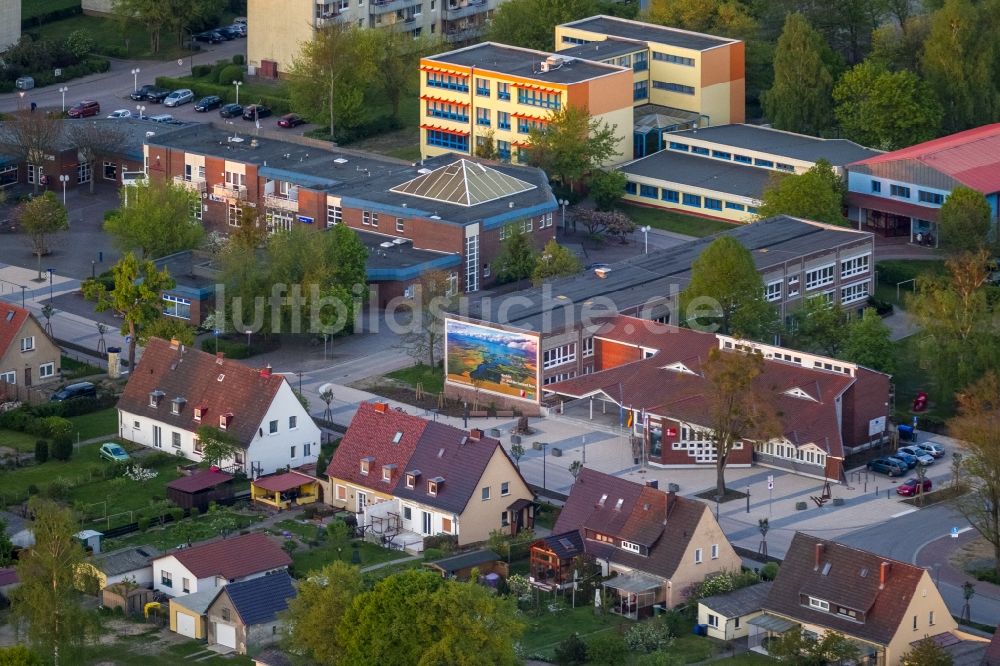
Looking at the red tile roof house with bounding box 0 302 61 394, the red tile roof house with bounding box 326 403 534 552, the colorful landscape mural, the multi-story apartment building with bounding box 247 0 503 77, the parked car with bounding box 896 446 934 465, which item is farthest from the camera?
the multi-story apartment building with bounding box 247 0 503 77

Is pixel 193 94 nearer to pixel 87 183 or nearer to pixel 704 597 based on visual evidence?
pixel 87 183

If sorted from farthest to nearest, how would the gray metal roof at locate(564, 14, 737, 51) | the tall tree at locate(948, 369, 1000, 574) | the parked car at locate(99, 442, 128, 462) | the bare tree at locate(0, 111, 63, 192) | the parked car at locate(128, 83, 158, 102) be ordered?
the parked car at locate(128, 83, 158, 102) < the gray metal roof at locate(564, 14, 737, 51) < the bare tree at locate(0, 111, 63, 192) < the parked car at locate(99, 442, 128, 462) < the tall tree at locate(948, 369, 1000, 574)

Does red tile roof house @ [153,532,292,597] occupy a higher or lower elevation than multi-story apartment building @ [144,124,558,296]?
lower

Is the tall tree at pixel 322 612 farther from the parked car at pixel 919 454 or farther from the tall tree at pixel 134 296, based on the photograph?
the tall tree at pixel 134 296

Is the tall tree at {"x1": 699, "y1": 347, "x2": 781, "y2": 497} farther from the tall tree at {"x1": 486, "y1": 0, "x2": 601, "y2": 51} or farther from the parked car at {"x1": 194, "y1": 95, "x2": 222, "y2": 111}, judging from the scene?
the parked car at {"x1": 194, "y1": 95, "x2": 222, "y2": 111}

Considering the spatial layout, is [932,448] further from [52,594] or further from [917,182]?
[52,594]

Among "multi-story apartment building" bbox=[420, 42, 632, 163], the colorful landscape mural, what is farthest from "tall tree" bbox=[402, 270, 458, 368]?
"multi-story apartment building" bbox=[420, 42, 632, 163]

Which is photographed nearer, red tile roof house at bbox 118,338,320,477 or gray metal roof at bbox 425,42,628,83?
red tile roof house at bbox 118,338,320,477

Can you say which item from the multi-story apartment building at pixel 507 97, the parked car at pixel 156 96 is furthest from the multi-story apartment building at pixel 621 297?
the parked car at pixel 156 96
